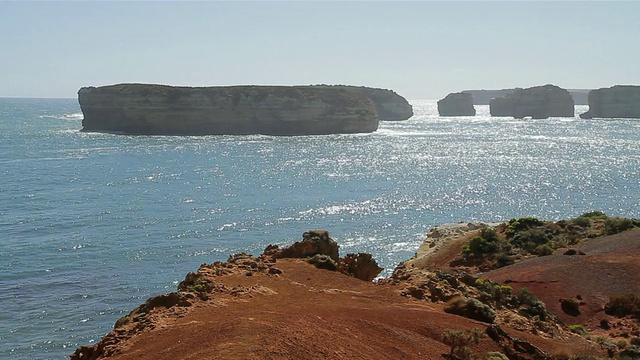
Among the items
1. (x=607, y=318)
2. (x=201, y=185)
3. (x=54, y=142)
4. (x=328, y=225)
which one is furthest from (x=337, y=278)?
(x=54, y=142)

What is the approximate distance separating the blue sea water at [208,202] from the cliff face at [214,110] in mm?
13285

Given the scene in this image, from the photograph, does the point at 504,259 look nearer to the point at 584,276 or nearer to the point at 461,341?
the point at 584,276

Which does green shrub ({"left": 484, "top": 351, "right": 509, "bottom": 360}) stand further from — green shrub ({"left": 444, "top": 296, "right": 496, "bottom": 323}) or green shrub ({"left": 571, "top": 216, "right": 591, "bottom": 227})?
green shrub ({"left": 571, "top": 216, "right": 591, "bottom": 227})

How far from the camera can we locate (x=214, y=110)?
15525cm

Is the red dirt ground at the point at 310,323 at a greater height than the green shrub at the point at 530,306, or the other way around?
the red dirt ground at the point at 310,323

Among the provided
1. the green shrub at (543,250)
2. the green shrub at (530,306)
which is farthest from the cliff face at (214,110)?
the green shrub at (530,306)

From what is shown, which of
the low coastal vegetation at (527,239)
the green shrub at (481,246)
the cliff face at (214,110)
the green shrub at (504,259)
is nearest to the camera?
the green shrub at (504,259)

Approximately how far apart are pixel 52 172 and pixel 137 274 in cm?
5627

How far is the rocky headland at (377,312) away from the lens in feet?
52.6

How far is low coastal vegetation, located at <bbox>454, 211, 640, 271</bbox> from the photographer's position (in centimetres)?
3797

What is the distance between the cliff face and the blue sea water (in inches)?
523

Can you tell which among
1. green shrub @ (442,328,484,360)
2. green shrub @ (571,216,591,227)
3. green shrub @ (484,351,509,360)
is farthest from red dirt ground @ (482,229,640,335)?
green shrub @ (484,351,509,360)

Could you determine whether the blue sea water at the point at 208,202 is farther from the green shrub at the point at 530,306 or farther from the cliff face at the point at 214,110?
the green shrub at the point at 530,306

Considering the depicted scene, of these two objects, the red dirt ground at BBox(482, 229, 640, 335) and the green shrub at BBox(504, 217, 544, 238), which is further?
the green shrub at BBox(504, 217, 544, 238)
